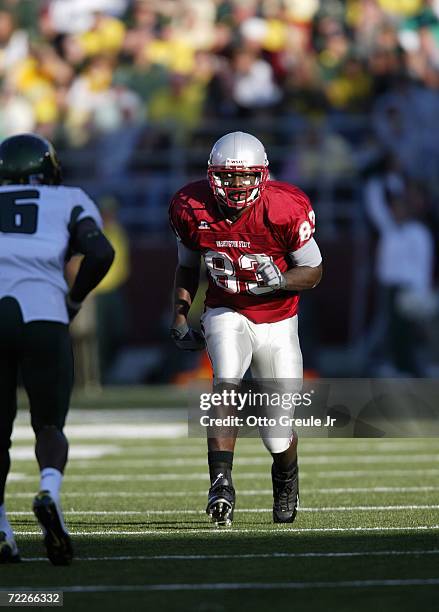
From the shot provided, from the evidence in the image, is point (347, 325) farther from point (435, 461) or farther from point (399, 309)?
point (435, 461)

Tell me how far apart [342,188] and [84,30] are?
4216 mm

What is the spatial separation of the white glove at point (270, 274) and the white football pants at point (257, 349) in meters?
0.26

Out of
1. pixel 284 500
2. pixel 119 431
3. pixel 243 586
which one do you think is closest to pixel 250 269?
pixel 284 500

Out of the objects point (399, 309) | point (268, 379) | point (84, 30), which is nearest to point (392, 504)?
point (268, 379)

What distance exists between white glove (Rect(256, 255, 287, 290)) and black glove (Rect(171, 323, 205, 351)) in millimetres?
433

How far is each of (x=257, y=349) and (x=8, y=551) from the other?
175cm

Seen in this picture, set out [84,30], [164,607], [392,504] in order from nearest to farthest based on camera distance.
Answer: [164,607], [392,504], [84,30]

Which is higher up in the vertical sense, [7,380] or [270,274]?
[270,274]

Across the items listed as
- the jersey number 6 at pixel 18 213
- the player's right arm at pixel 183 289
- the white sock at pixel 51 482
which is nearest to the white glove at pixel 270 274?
the player's right arm at pixel 183 289

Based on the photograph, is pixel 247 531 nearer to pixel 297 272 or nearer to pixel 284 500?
pixel 284 500

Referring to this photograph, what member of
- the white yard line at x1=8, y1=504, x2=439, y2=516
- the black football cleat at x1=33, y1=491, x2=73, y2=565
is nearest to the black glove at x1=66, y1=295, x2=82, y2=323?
the black football cleat at x1=33, y1=491, x2=73, y2=565

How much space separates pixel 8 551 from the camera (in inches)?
207

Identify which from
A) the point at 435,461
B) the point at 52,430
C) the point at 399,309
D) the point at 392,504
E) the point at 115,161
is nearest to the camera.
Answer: the point at 52,430

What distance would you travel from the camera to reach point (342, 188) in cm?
1575
